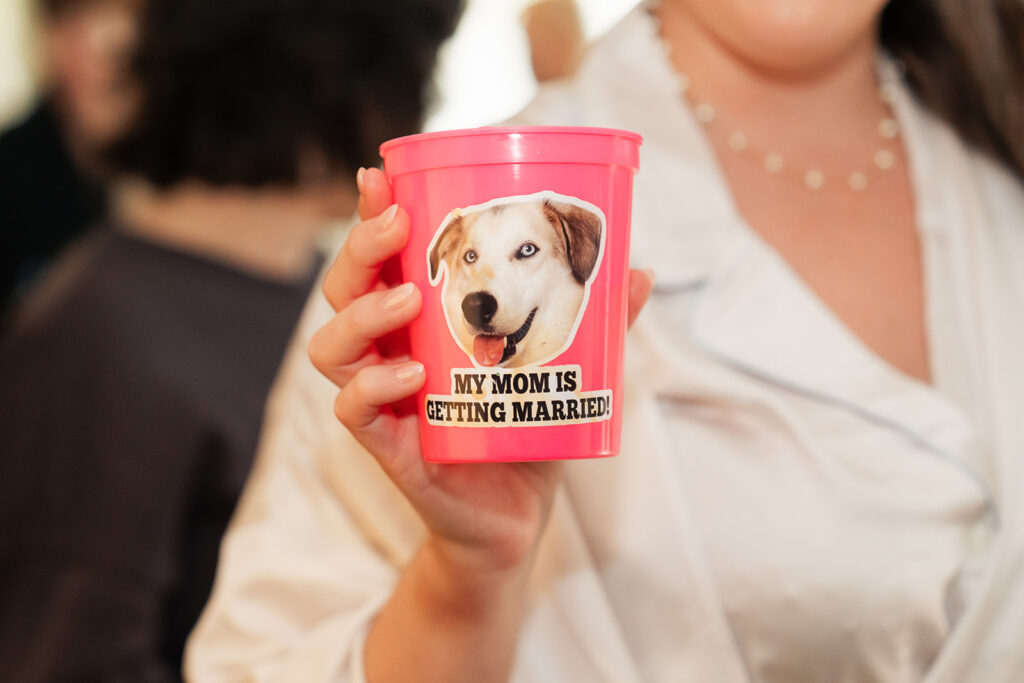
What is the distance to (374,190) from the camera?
0.67 m

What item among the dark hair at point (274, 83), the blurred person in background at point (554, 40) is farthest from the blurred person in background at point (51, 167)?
the blurred person in background at point (554, 40)

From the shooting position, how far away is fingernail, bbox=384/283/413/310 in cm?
64

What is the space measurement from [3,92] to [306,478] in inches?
147

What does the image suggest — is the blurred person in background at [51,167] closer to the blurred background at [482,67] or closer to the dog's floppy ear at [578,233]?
the blurred background at [482,67]

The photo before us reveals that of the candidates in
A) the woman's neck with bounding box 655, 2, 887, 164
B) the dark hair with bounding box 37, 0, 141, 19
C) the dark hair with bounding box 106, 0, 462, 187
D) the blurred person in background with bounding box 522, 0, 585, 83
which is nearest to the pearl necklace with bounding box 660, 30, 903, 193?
the woman's neck with bounding box 655, 2, 887, 164

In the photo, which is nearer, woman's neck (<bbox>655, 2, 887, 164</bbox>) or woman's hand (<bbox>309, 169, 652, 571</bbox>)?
woman's hand (<bbox>309, 169, 652, 571</bbox>)

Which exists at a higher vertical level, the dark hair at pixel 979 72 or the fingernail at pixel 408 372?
the dark hair at pixel 979 72

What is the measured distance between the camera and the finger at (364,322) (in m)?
0.64

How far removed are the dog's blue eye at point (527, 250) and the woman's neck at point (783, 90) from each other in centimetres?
57

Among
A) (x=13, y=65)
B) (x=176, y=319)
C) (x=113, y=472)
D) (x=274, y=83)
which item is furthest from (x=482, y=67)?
(x=13, y=65)

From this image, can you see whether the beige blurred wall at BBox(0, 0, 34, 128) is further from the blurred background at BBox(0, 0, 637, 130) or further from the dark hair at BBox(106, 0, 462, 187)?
the dark hair at BBox(106, 0, 462, 187)

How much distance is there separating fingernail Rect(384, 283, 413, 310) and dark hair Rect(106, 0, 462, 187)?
124 cm

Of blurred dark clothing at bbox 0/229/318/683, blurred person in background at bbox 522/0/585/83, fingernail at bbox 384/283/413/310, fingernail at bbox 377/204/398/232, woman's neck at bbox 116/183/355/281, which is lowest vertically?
fingernail at bbox 384/283/413/310

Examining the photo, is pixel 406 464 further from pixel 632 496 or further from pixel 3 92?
pixel 3 92
